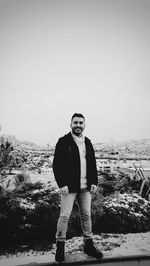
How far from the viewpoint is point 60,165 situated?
7.08ft

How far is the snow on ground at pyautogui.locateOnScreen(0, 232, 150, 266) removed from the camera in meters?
2.08

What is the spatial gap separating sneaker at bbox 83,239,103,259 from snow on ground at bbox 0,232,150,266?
0.07m

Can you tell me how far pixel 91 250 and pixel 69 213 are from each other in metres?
0.43

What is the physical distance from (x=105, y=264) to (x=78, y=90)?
2370 millimetres

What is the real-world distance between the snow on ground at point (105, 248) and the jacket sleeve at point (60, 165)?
0.73 metres

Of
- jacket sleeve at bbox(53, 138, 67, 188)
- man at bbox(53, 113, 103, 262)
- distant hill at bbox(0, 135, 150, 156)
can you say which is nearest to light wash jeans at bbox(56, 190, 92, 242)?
man at bbox(53, 113, 103, 262)

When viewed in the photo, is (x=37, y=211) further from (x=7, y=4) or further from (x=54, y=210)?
(x=7, y=4)

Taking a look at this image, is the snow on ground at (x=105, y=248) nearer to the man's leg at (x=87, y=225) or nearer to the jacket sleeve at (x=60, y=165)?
the man's leg at (x=87, y=225)

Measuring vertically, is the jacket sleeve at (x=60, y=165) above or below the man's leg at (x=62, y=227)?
above

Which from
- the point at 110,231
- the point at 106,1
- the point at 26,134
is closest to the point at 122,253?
the point at 110,231

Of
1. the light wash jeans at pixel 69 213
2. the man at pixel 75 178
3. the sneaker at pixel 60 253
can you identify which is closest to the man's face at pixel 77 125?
the man at pixel 75 178

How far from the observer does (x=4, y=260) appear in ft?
6.79

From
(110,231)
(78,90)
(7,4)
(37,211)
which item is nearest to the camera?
(37,211)

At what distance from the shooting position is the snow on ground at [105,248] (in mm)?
2080
